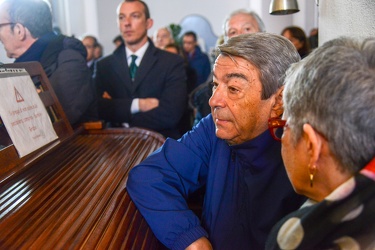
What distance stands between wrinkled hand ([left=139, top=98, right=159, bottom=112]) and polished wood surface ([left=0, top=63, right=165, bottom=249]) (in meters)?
1.06

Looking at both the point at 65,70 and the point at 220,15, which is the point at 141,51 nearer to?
the point at 65,70

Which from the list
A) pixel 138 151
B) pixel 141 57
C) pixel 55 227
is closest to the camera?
pixel 55 227

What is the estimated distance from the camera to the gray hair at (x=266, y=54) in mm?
1377

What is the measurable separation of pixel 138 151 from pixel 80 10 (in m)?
7.84

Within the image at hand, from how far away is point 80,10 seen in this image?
→ 347 inches

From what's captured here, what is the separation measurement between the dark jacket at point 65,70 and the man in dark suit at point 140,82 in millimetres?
656

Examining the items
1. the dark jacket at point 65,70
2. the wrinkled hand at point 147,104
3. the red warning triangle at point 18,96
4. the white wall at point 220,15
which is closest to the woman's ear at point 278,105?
the white wall at point 220,15

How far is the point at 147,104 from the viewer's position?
3.02m

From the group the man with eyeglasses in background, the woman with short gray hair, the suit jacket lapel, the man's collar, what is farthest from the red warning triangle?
the man's collar

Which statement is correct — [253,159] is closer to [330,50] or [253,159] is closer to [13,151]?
[330,50]

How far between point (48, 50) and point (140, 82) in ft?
3.11

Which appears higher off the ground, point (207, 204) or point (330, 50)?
point (330, 50)

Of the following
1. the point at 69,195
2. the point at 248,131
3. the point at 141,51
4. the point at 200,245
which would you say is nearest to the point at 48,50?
the point at 141,51

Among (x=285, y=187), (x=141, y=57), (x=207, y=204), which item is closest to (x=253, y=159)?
(x=285, y=187)
